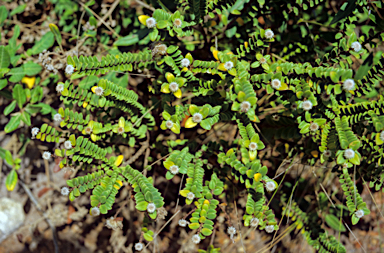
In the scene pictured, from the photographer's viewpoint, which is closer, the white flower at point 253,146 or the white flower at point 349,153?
the white flower at point 349,153

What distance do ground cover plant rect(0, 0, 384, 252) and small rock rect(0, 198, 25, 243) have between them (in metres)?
0.11

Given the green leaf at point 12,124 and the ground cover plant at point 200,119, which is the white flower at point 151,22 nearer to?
the ground cover plant at point 200,119

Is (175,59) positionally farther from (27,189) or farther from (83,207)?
(27,189)

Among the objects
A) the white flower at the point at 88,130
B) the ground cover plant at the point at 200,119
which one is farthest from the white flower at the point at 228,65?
the white flower at the point at 88,130

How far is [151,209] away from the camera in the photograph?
4.56ft

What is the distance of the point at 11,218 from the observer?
3.18 metres

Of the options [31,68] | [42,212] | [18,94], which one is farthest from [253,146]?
[42,212]

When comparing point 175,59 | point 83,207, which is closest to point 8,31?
point 83,207

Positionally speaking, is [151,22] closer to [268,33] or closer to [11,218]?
[268,33]

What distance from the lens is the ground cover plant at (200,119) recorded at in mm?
1472

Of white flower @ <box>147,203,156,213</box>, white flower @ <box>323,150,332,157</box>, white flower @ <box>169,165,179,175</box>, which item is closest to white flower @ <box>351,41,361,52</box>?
white flower @ <box>323,150,332,157</box>

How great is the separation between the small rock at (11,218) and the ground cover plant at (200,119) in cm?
11

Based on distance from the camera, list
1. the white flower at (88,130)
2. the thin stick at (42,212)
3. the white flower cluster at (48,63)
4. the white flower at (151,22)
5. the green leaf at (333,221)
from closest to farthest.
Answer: the white flower at (151,22), the white flower at (88,130), the white flower cluster at (48,63), the green leaf at (333,221), the thin stick at (42,212)

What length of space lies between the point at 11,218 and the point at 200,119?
3.16 meters
